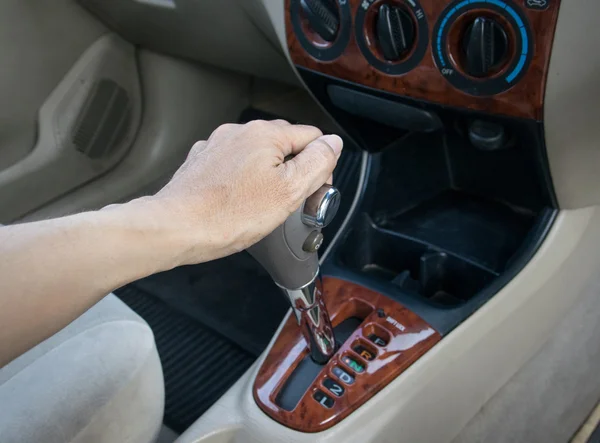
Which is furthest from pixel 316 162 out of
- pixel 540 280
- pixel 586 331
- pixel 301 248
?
pixel 586 331

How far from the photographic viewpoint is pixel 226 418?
739 millimetres

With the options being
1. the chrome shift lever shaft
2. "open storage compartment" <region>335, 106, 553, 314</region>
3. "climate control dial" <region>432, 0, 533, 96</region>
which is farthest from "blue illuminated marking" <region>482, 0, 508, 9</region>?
the chrome shift lever shaft

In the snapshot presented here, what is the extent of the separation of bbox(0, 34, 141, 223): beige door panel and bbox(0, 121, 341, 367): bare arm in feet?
3.00

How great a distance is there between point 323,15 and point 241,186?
1.25ft

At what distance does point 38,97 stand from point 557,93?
41.7 inches

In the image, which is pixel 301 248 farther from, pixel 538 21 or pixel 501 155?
pixel 501 155

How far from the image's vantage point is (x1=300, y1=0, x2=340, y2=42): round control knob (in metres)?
0.77

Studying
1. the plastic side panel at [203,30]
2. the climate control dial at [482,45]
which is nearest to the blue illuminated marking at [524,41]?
the climate control dial at [482,45]

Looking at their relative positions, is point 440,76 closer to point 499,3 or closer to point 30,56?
point 499,3

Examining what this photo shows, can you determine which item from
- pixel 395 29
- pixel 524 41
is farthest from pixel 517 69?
pixel 395 29

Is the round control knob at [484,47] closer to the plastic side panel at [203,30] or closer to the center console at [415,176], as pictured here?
the center console at [415,176]

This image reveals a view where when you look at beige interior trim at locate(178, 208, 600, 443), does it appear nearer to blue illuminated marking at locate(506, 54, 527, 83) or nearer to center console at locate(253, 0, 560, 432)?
center console at locate(253, 0, 560, 432)

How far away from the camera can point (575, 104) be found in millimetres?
659

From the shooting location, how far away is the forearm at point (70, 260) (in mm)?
402
